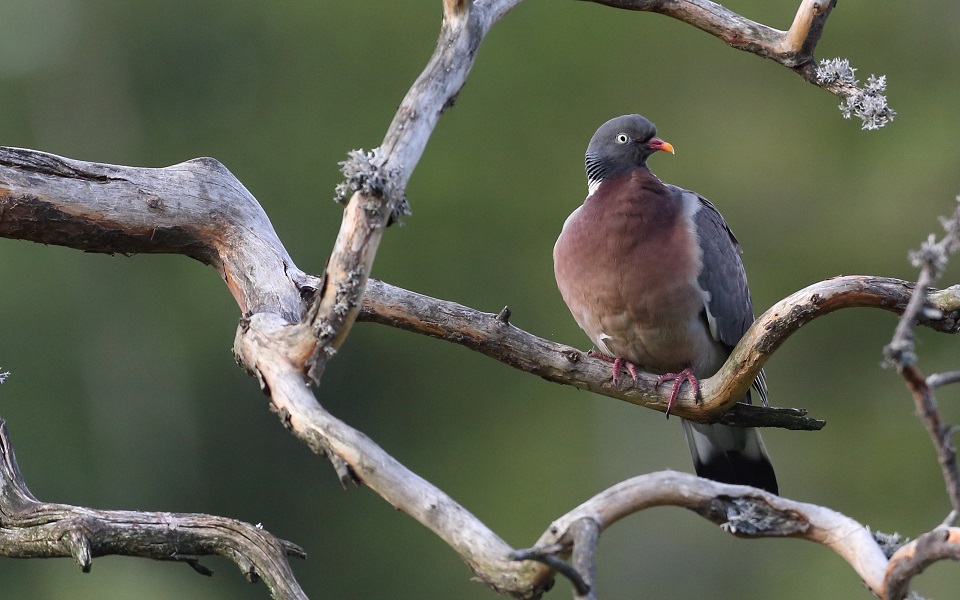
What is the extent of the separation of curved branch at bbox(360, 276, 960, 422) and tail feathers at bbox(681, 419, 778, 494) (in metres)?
0.65

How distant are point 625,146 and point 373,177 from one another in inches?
80.5

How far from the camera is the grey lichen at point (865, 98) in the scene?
11.9 feet

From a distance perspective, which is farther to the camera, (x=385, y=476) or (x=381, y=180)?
(x=381, y=180)

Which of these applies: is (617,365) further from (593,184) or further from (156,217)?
(156,217)

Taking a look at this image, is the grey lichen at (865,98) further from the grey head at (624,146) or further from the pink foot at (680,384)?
the grey head at (624,146)

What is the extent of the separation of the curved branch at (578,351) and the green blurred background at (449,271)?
35.7 feet

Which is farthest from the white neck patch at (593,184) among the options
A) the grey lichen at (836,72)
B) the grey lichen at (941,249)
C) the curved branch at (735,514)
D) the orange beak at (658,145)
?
the grey lichen at (941,249)

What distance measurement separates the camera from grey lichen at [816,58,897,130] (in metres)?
3.63

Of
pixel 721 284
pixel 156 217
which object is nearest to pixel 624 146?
pixel 721 284

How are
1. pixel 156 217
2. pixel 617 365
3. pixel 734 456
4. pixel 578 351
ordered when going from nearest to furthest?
pixel 156 217 → pixel 578 351 → pixel 617 365 → pixel 734 456

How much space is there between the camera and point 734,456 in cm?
484

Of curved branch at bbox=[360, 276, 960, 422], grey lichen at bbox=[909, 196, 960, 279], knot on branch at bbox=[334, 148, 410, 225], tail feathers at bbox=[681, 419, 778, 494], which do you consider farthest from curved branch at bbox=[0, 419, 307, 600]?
tail feathers at bbox=[681, 419, 778, 494]

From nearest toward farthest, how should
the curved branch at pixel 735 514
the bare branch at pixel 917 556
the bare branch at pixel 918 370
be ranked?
the bare branch at pixel 918 370 < the bare branch at pixel 917 556 < the curved branch at pixel 735 514

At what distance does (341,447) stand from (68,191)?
138cm
